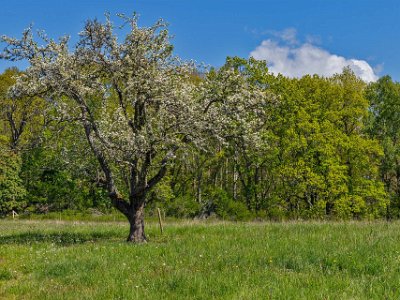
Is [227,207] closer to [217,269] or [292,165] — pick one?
[292,165]

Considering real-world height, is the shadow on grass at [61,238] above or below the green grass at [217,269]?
below

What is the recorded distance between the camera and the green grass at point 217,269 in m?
8.38

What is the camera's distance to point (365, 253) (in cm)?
1123

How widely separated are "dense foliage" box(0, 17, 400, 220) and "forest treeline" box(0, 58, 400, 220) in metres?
0.14

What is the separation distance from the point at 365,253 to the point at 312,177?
30.3 m

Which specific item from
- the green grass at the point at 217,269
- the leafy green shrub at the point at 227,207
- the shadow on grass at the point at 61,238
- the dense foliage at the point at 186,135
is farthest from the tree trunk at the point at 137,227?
the leafy green shrub at the point at 227,207

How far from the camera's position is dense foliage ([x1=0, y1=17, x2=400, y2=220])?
18984mm

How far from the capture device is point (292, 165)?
140ft

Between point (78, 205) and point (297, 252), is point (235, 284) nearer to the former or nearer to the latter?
point (297, 252)

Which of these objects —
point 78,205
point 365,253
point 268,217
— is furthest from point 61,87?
point 78,205

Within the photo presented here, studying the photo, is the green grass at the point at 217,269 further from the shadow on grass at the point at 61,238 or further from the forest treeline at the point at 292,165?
the forest treeline at the point at 292,165

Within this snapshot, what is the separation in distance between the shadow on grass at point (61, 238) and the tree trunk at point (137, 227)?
1.89 m

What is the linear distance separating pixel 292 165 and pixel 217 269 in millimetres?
33151

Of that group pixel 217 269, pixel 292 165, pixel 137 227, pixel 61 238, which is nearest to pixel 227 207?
pixel 292 165
